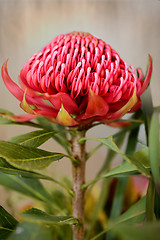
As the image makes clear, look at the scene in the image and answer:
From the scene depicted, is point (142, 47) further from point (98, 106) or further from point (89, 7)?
point (98, 106)

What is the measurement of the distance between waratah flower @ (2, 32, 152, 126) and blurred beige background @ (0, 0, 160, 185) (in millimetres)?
439

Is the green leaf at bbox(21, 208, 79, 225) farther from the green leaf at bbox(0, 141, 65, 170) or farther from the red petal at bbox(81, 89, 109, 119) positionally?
the red petal at bbox(81, 89, 109, 119)

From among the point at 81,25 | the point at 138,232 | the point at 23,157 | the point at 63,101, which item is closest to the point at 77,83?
the point at 63,101

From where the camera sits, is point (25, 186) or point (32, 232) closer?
point (32, 232)

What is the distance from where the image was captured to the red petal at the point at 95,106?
39 centimetres

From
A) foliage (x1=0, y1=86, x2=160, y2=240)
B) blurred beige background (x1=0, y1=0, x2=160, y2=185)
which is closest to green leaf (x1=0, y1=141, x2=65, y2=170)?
foliage (x1=0, y1=86, x2=160, y2=240)

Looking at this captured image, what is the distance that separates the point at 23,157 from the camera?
399 millimetres

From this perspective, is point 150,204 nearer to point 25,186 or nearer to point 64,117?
point 64,117

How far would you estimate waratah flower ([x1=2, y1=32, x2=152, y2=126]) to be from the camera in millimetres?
417

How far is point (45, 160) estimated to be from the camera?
1.43 ft

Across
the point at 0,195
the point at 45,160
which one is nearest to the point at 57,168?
the point at 0,195

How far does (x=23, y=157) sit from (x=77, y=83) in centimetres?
15

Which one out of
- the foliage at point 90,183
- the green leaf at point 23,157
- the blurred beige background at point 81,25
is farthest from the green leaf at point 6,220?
the blurred beige background at point 81,25

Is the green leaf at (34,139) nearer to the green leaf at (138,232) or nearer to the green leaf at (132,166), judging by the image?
→ the green leaf at (132,166)
